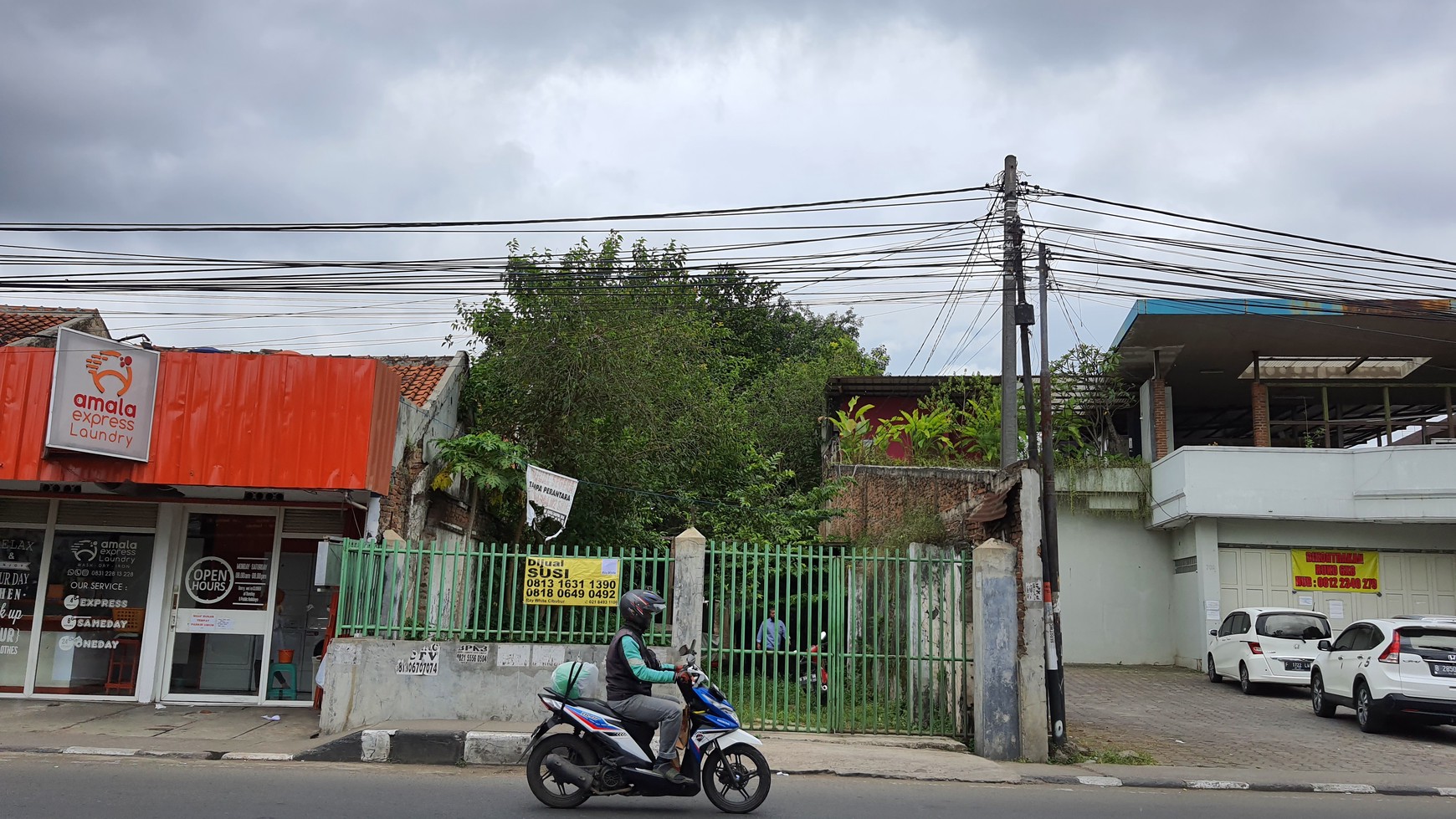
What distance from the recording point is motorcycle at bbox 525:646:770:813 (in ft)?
24.0

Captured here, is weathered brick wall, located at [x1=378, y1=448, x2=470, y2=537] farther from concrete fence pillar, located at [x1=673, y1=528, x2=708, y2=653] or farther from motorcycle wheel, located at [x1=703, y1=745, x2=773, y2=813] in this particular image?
motorcycle wheel, located at [x1=703, y1=745, x2=773, y2=813]

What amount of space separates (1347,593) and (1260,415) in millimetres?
4104

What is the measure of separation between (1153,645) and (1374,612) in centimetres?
405

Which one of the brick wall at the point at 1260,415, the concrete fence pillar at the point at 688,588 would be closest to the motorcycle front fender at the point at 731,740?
the concrete fence pillar at the point at 688,588

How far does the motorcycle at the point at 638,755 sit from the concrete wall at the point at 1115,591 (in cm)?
1545

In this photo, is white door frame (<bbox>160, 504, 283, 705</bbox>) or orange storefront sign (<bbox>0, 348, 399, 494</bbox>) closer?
orange storefront sign (<bbox>0, 348, 399, 494</bbox>)

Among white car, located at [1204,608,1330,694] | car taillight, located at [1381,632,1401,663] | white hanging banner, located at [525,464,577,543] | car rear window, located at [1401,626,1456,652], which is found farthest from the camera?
white car, located at [1204,608,1330,694]

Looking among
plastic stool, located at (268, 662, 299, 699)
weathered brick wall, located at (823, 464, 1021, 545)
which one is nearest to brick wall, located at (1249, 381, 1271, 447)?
weathered brick wall, located at (823, 464, 1021, 545)

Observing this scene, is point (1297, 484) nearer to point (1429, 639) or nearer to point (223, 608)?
point (1429, 639)

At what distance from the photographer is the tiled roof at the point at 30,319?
47.0ft

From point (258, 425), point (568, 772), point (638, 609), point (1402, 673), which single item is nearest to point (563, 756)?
point (568, 772)

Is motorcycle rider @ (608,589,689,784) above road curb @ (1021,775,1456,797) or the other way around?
above

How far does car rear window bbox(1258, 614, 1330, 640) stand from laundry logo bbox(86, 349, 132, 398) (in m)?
16.7

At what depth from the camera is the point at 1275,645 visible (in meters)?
16.7
